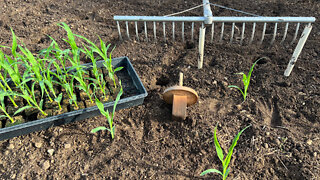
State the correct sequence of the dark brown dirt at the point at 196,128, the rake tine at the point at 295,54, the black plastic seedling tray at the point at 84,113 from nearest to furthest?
the dark brown dirt at the point at 196,128 → the black plastic seedling tray at the point at 84,113 → the rake tine at the point at 295,54

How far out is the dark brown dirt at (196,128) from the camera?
1.73m

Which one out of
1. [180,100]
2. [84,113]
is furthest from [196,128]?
[84,113]

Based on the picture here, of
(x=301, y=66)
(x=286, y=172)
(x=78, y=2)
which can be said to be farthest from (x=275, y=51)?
(x=78, y=2)

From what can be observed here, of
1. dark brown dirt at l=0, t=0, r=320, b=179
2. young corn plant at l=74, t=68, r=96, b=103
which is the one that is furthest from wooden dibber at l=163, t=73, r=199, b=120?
young corn plant at l=74, t=68, r=96, b=103

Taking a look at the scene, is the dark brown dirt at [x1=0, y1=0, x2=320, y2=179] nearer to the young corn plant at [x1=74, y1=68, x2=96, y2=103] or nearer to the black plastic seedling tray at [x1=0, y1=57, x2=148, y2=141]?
the black plastic seedling tray at [x1=0, y1=57, x2=148, y2=141]

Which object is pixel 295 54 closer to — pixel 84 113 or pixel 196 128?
pixel 196 128

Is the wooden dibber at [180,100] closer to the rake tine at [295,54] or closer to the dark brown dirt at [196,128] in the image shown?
the dark brown dirt at [196,128]

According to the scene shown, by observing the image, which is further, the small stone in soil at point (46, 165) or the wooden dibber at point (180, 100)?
the wooden dibber at point (180, 100)

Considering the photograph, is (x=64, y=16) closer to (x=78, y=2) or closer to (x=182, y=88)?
(x=78, y=2)

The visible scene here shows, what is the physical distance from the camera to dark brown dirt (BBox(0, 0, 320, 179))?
173 centimetres

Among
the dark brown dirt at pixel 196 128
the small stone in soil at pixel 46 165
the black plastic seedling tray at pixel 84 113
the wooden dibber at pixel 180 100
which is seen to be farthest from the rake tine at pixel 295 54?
the small stone in soil at pixel 46 165

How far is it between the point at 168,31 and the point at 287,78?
133 centimetres

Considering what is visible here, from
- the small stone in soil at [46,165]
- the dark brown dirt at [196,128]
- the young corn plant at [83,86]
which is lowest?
the small stone in soil at [46,165]

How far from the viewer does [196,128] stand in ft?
6.37
